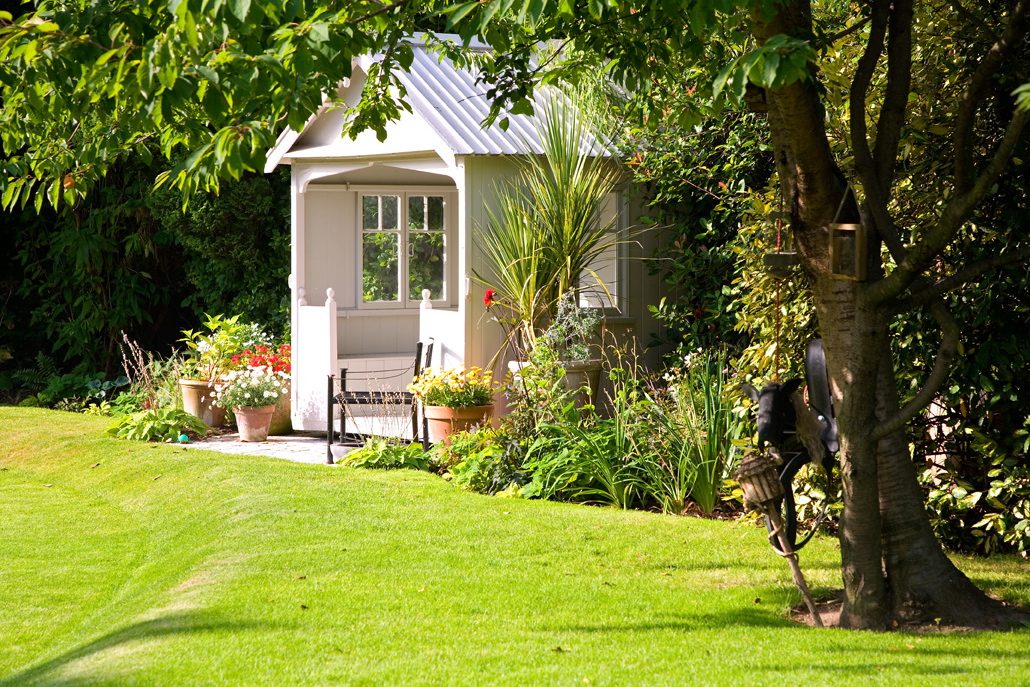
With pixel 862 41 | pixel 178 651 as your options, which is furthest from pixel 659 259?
pixel 178 651

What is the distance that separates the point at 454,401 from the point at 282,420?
3305mm

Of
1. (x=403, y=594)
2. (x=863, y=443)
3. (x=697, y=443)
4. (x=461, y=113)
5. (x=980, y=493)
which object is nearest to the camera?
(x=863, y=443)

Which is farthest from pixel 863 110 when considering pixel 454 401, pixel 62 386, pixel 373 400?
pixel 62 386

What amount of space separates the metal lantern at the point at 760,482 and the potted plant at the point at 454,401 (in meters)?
5.09

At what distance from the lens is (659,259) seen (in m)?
11.4

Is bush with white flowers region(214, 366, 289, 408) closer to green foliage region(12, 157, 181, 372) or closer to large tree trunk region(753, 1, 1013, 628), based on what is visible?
green foliage region(12, 157, 181, 372)

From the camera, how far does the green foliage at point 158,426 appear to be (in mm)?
12375

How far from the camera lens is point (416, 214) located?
45.9 feet

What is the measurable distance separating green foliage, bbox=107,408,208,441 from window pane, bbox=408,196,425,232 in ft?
10.9

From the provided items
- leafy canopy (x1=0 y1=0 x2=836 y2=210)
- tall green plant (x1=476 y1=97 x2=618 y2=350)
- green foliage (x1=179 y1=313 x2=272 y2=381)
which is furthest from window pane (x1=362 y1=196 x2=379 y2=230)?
leafy canopy (x1=0 y1=0 x2=836 y2=210)

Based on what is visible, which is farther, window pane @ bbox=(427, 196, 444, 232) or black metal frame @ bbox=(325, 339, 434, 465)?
window pane @ bbox=(427, 196, 444, 232)

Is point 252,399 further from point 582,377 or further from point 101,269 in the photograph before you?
point 101,269

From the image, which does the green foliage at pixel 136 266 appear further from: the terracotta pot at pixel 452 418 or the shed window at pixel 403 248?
the terracotta pot at pixel 452 418

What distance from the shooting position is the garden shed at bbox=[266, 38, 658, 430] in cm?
1117
